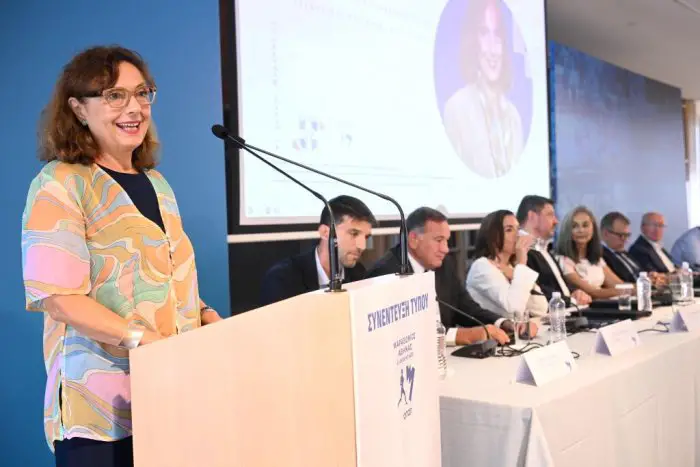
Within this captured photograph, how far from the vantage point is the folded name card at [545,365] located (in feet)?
5.82

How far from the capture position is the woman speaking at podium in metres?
1.14

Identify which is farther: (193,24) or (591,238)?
(591,238)

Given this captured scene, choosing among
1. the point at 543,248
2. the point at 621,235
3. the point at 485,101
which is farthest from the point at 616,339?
the point at 621,235

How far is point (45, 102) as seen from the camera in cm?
196

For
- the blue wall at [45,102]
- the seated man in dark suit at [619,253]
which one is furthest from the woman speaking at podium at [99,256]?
the seated man in dark suit at [619,253]

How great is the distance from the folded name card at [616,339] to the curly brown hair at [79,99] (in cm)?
161

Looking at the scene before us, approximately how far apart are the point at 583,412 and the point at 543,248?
2.37m

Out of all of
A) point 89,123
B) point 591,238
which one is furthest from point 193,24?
point 591,238

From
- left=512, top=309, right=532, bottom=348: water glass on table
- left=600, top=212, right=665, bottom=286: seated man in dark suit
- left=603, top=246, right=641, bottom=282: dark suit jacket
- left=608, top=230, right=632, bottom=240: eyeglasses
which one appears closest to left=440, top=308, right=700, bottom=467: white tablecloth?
left=512, top=309, right=532, bottom=348: water glass on table

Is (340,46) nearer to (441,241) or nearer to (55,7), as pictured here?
(441,241)

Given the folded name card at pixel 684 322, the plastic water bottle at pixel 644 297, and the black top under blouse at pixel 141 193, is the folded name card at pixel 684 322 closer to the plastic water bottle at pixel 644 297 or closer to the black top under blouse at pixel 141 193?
the plastic water bottle at pixel 644 297

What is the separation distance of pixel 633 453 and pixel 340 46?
6.48ft

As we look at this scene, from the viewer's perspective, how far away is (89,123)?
131cm

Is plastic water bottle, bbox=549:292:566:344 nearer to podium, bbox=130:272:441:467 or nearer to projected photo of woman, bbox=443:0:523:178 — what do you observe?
podium, bbox=130:272:441:467
